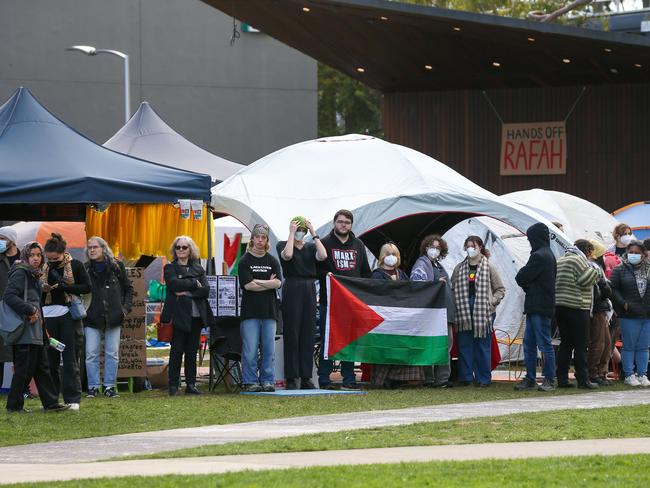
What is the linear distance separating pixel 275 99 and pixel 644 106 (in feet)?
61.8

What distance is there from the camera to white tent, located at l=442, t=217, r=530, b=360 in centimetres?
2280

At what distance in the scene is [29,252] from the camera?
13977 mm

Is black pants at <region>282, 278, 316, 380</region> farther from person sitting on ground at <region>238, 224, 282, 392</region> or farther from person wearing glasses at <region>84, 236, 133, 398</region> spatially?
person wearing glasses at <region>84, 236, 133, 398</region>

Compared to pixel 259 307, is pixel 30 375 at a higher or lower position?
lower

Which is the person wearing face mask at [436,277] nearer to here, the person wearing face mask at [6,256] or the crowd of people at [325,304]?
the crowd of people at [325,304]

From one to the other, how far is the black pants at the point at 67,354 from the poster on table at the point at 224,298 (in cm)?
240

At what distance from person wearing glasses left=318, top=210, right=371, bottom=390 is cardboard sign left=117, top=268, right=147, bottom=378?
2157mm

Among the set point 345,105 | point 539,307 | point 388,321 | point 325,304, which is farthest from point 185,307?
point 345,105

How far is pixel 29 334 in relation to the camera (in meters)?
13.8

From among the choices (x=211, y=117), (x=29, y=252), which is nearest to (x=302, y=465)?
(x=29, y=252)

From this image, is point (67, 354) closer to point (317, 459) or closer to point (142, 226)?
point (142, 226)

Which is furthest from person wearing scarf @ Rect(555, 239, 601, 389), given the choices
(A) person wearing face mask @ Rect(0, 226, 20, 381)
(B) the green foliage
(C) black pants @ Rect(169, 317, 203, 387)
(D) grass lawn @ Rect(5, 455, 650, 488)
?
(B) the green foliage

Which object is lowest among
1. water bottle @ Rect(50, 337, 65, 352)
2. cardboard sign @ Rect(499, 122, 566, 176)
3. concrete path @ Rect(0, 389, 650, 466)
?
concrete path @ Rect(0, 389, 650, 466)

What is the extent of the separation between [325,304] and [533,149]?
69.1 ft
